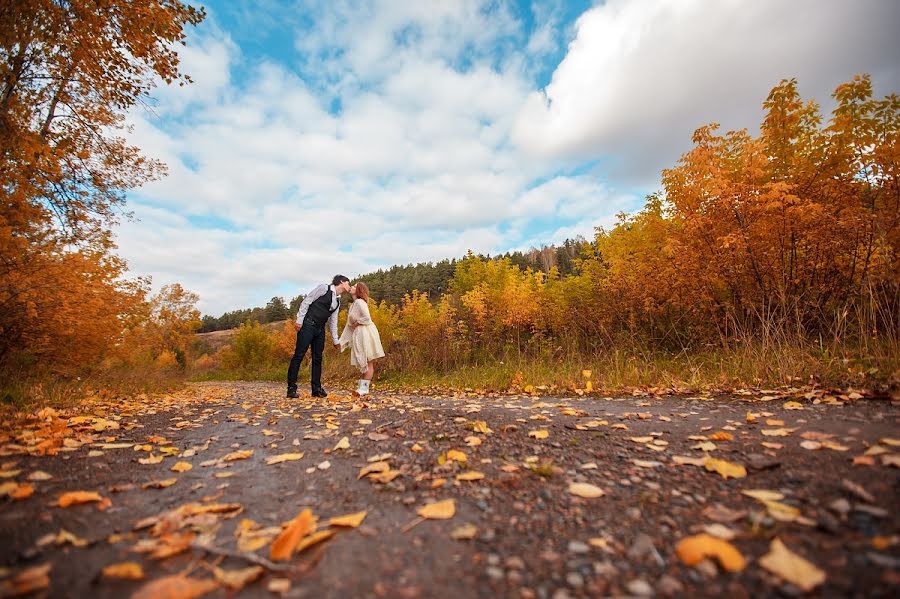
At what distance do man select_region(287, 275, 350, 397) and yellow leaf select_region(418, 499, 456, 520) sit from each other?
17.0ft

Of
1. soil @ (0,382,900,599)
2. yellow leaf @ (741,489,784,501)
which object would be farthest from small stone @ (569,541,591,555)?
yellow leaf @ (741,489,784,501)

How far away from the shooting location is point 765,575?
1206 millimetres

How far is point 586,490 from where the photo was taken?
1.97 metres

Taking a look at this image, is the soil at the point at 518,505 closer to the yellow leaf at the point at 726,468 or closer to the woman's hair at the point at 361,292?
the yellow leaf at the point at 726,468

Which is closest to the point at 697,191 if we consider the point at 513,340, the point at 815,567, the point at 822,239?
the point at 822,239

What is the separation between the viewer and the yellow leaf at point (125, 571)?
1.31 m

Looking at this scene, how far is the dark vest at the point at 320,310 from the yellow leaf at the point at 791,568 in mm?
6480

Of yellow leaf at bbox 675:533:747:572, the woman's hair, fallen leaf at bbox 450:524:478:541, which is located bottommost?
fallen leaf at bbox 450:524:478:541

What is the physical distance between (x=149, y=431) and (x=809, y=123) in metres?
11.1

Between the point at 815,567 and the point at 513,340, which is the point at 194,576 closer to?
the point at 815,567

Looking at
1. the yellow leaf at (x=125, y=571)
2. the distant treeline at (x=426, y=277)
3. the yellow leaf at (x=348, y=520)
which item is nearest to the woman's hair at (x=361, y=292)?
the yellow leaf at (x=348, y=520)

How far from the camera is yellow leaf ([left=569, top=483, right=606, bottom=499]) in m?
1.92

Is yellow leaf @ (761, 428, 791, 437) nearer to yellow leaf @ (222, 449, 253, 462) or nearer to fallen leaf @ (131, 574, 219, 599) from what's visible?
fallen leaf @ (131, 574, 219, 599)

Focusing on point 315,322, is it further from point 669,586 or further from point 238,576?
point 669,586
